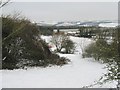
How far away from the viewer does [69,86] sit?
498 inches

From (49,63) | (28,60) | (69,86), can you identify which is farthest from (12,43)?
(69,86)

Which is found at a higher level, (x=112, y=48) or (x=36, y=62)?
(x=112, y=48)

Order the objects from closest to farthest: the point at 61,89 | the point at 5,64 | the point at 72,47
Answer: the point at 61,89
the point at 5,64
the point at 72,47

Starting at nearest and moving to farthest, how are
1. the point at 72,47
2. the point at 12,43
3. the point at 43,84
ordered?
the point at 43,84, the point at 12,43, the point at 72,47

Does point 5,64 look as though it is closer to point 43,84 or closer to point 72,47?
point 43,84

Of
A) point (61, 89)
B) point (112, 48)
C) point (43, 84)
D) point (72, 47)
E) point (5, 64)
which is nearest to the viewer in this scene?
point (112, 48)

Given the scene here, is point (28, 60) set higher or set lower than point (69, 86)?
lower

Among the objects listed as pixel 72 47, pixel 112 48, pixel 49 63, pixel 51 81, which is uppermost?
pixel 112 48

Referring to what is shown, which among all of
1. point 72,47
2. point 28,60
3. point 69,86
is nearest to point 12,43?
point 28,60

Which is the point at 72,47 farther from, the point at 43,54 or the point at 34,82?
the point at 34,82

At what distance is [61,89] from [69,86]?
0.83 meters

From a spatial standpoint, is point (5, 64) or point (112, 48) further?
point (5, 64)

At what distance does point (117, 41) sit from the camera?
7.25 metres

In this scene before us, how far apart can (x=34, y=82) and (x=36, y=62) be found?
23.9 ft
